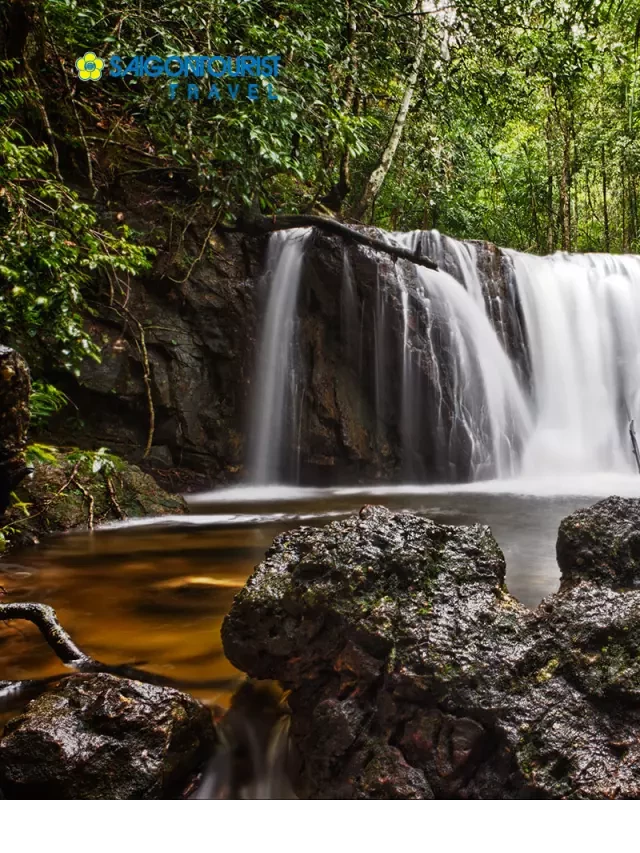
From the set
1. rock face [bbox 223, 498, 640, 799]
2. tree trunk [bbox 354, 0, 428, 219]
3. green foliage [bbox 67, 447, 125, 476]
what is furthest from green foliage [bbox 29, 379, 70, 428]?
tree trunk [bbox 354, 0, 428, 219]

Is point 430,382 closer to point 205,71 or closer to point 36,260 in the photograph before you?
point 205,71

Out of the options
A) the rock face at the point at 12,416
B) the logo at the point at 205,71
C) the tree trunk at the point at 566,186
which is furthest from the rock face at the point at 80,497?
the tree trunk at the point at 566,186

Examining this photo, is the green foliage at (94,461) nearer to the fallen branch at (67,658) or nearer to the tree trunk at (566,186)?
the fallen branch at (67,658)

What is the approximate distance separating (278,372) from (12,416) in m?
7.21

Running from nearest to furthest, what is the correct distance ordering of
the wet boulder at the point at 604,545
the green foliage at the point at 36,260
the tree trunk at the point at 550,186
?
the wet boulder at the point at 604,545 < the green foliage at the point at 36,260 < the tree trunk at the point at 550,186

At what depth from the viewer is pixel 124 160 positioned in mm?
7871

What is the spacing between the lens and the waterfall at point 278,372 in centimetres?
871

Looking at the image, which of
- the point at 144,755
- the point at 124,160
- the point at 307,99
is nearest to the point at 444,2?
the point at 307,99

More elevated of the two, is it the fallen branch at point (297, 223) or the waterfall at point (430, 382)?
Result: the fallen branch at point (297, 223)

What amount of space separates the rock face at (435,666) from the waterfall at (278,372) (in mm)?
6713

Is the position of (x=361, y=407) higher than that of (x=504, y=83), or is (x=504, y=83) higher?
(x=504, y=83)

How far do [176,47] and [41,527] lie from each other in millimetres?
4209

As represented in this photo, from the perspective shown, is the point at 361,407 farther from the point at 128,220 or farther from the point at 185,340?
the point at 128,220

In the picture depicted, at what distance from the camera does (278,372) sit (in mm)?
8867
